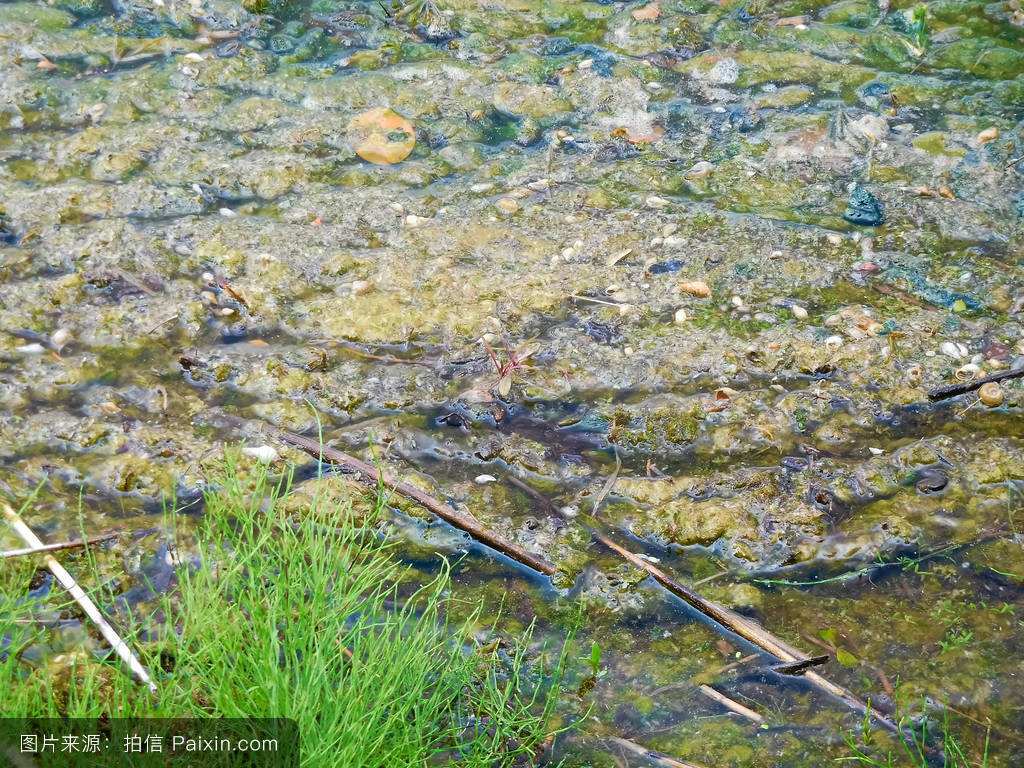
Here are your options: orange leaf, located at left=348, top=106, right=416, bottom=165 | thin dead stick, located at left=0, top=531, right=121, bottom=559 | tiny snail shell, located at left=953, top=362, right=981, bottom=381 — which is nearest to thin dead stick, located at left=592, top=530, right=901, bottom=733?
tiny snail shell, located at left=953, top=362, right=981, bottom=381

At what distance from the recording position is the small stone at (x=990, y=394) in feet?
9.96

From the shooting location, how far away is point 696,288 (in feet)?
11.2

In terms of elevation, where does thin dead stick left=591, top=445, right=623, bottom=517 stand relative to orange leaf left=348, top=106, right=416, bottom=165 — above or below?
below

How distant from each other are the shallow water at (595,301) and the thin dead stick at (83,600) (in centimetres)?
14

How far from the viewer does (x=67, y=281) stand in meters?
3.36

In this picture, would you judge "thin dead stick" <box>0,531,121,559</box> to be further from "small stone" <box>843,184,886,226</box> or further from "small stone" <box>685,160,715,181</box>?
"small stone" <box>843,184,886,226</box>

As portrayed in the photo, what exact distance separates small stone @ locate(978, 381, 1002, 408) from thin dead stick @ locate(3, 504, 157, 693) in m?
2.62

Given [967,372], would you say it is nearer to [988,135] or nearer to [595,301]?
[595,301]

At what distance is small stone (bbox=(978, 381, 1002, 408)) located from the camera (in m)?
3.04

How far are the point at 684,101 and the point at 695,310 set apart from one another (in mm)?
1397

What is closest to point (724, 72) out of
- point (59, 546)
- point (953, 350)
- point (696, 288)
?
point (696, 288)

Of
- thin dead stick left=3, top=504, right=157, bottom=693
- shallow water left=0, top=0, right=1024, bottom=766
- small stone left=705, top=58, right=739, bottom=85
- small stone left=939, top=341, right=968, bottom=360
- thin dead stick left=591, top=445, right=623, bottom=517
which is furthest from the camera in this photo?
small stone left=705, top=58, right=739, bottom=85

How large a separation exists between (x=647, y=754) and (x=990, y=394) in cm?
172

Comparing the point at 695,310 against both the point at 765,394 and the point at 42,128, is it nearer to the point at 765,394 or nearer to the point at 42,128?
the point at 765,394
